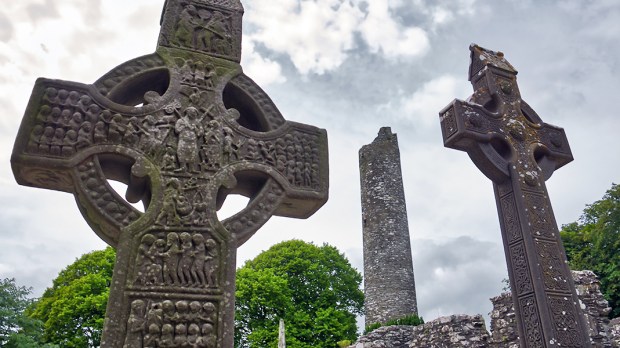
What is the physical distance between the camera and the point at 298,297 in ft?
96.6

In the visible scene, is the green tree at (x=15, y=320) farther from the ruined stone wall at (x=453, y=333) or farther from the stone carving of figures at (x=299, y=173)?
the stone carving of figures at (x=299, y=173)

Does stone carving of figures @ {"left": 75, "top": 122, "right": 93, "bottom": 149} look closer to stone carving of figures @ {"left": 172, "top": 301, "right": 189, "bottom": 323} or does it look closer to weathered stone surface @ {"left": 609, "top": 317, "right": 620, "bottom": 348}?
stone carving of figures @ {"left": 172, "top": 301, "right": 189, "bottom": 323}

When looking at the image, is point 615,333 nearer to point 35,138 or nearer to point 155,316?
point 155,316

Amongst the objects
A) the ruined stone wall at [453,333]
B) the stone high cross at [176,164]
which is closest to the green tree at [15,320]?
the ruined stone wall at [453,333]

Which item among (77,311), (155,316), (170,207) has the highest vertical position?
(77,311)

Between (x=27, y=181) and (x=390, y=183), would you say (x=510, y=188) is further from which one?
(x=390, y=183)

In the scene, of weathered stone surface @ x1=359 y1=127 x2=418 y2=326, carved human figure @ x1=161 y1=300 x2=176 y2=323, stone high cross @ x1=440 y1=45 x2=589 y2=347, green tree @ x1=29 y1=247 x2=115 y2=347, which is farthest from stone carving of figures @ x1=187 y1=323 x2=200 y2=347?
weathered stone surface @ x1=359 y1=127 x2=418 y2=326

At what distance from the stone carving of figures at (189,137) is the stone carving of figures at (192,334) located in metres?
1.00

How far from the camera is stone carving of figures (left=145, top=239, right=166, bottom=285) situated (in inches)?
116

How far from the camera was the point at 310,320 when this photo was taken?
27.7 metres

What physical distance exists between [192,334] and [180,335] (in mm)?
66

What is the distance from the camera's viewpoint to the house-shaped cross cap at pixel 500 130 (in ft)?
18.2

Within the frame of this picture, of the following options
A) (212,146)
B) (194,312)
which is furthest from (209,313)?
(212,146)

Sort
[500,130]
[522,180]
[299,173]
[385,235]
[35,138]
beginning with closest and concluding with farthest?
[35,138]
[299,173]
[522,180]
[500,130]
[385,235]
